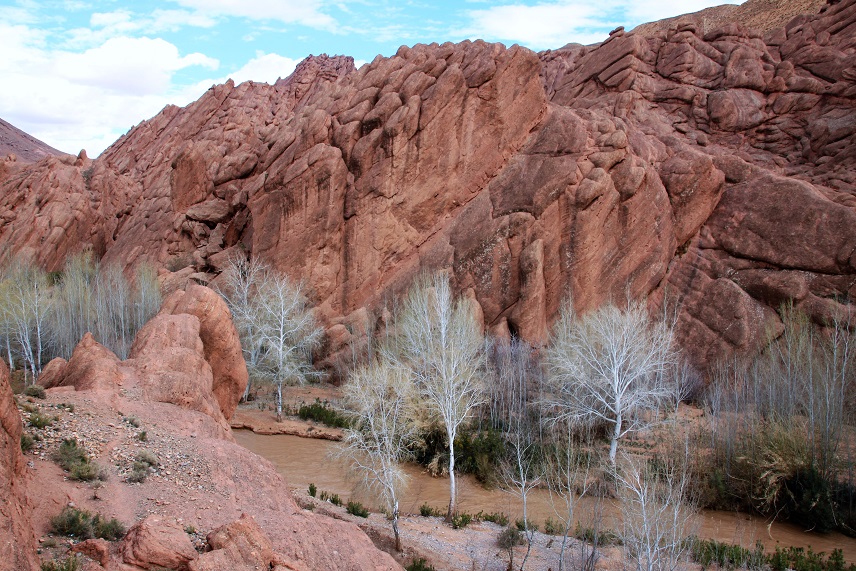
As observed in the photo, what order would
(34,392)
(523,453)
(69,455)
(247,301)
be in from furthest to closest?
(247,301) < (523,453) < (34,392) < (69,455)

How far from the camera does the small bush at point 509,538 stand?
17464 mm

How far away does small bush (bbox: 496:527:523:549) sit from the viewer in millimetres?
17464

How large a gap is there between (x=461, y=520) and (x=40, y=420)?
12.8m

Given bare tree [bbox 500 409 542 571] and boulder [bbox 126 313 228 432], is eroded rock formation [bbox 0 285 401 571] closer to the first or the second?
boulder [bbox 126 313 228 432]

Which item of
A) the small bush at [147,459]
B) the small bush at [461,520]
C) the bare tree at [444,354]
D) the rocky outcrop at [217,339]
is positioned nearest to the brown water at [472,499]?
the small bush at [461,520]

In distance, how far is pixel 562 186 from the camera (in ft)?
125

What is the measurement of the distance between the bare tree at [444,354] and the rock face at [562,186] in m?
4.29

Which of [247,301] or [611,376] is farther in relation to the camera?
[247,301]

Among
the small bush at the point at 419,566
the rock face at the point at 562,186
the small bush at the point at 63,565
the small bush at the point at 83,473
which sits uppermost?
the rock face at the point at 562,186

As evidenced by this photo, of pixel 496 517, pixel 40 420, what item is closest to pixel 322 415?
pixel 496 517

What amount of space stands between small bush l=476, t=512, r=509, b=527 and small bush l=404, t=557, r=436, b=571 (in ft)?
16.1

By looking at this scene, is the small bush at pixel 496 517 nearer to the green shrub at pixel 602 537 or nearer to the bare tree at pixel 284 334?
the green shrub at pixel 602 537

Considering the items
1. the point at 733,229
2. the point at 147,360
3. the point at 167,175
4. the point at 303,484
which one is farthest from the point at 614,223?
the point at 167,175

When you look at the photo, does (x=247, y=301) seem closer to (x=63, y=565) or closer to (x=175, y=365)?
(x=175, y=365)
